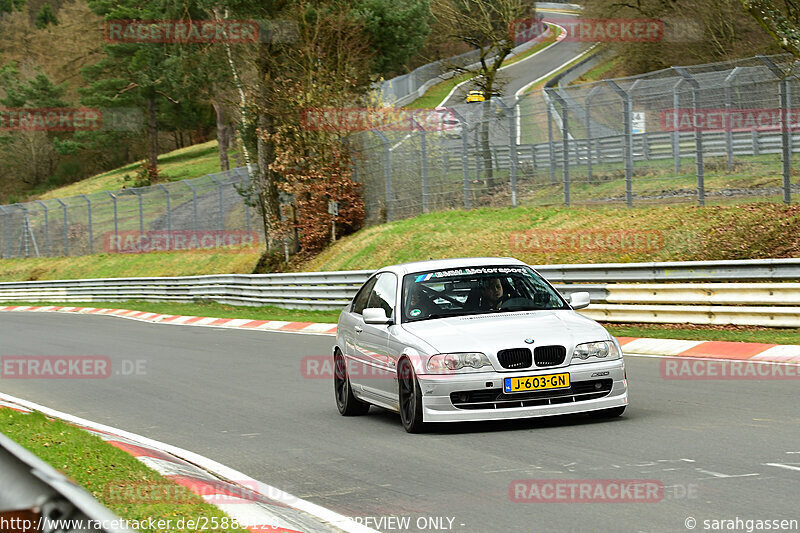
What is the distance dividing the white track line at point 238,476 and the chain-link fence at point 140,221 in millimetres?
27110

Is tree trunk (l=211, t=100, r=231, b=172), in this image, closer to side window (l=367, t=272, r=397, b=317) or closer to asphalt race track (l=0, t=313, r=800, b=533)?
asphalt race track (l=0, t=313, r=800, b=533)

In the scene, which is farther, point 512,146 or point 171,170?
point 171,170

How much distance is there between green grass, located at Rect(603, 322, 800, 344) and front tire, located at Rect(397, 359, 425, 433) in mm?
6848

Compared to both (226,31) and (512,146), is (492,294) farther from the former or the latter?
(226,31)

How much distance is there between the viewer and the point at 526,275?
34.3ft

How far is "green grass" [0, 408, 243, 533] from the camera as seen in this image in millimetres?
6172

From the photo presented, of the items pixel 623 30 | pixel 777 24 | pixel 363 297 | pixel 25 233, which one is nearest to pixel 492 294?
pixel 363 297

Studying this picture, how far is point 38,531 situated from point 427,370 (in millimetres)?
5993

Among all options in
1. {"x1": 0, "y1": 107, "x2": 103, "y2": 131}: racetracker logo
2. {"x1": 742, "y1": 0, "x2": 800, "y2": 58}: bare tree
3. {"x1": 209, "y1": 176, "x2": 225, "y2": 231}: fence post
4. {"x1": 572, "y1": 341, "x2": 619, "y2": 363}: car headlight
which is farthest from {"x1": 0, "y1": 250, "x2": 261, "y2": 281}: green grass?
{"x1": 0, "y1": 107, "x2": 103, "y2": 131}: racetracker logo

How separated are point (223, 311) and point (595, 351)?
75.5ft

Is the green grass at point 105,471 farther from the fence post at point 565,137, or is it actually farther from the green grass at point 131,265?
the green grass at point 131,265

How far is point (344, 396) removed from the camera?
11.0 m

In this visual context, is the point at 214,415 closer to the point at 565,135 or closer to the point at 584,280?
the point at 584,280

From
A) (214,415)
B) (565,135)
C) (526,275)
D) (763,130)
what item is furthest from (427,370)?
(565,135)
